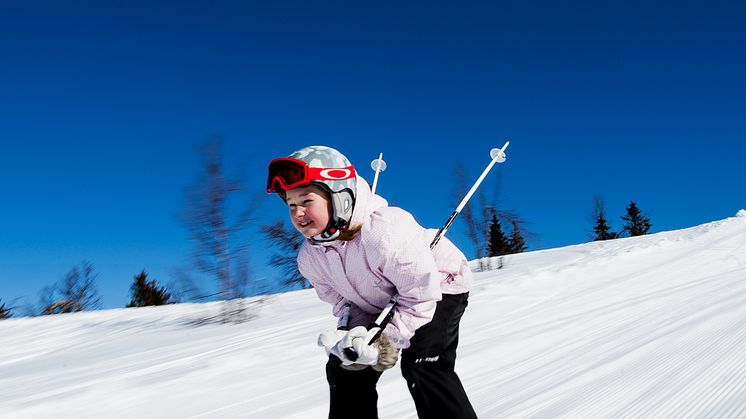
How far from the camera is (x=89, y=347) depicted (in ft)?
20.9

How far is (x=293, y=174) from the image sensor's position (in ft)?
5.32

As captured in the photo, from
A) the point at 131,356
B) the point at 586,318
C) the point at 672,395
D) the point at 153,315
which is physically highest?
the point at 153,315

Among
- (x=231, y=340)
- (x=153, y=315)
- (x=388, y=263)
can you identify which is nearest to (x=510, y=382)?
(x=388, y=263)

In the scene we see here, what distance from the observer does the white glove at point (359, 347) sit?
1.51m

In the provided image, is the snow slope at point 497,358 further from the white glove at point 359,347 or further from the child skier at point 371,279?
the white glove at point 359,347

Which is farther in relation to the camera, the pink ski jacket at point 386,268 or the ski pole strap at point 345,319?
the ski pole strap at point 345,319

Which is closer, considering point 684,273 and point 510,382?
point 510,382

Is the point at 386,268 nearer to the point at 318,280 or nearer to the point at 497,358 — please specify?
the point at 318,280

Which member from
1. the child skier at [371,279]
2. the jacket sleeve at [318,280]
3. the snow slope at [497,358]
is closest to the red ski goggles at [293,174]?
the child skier at [371,279]

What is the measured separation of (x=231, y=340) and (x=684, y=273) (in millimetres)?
6008

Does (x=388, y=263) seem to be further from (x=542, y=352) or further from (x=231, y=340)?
(x=231, y=340)

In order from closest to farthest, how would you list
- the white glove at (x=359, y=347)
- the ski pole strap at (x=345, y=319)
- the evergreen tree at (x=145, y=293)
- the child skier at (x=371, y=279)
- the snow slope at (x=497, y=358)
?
the white glove at (x=359, y=347)
the child skier at (x=371, y=279)
the ski pole strap at (x=345, y=319)
the snow slope at (x=497, y=358)
the evergreen tree at (x=145, y=293)

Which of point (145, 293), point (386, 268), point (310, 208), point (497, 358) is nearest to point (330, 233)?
point (310, 208)

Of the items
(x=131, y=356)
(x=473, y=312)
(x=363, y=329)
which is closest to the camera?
(x=363, y=329)
